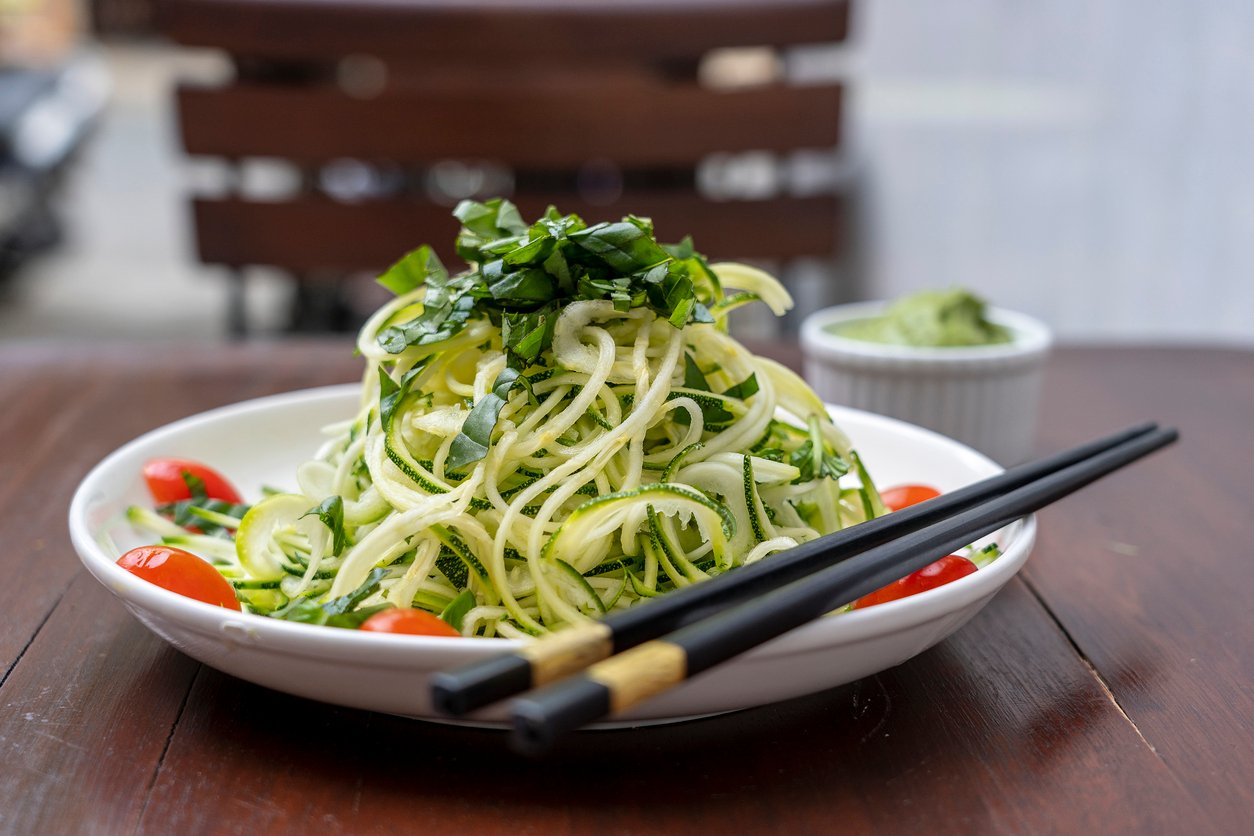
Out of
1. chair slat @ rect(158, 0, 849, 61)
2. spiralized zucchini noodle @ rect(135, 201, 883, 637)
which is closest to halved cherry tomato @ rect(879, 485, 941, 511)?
spiralized zucchini noodle @ rect(135, 201, 883, 637)

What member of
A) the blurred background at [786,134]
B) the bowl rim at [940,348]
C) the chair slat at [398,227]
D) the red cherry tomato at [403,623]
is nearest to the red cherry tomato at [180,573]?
the red cherry tomato at [403,623]

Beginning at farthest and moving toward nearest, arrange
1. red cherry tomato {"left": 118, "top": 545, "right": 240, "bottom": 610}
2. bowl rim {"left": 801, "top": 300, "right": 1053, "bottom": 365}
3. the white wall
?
1. the white wall
2. bowl rim {"left": 801, "top": 300, "right": 1053, "bottom": 365}
3. red cherry tomato {"left": 118, "top": 545, "right": 240, "bottom": 610}

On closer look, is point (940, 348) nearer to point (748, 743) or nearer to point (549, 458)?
point (549, 458)

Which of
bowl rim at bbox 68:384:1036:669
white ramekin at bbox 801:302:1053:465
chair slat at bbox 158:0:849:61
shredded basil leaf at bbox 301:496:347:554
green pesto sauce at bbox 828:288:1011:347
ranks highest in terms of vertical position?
chair slat at bbox 158:0:849:61

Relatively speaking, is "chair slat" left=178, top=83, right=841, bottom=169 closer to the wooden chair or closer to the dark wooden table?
the wooden chair

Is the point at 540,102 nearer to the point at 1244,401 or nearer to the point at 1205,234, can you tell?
the point at 1205,234

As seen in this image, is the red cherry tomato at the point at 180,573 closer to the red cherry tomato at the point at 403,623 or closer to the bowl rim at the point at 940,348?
the red cherry tomato at the point at 403,623
